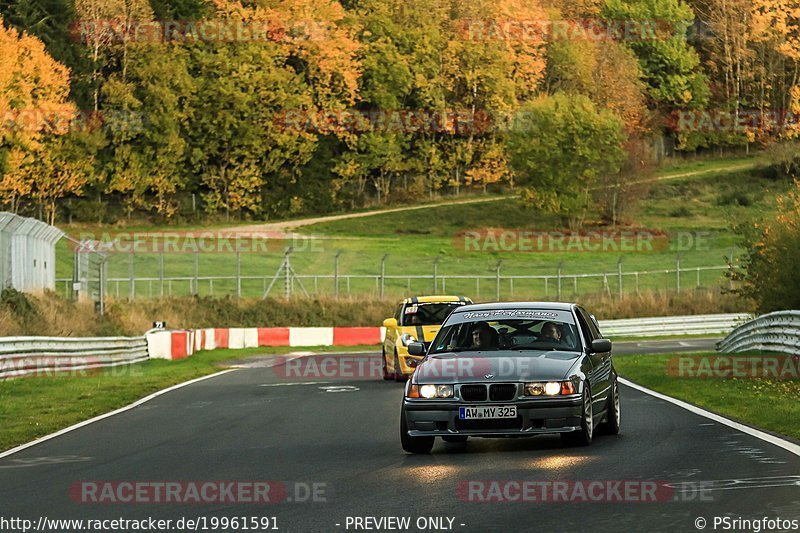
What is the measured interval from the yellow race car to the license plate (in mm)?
11447

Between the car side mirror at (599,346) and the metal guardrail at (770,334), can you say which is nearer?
the car side mirror at (599,346)

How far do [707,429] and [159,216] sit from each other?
75530mm

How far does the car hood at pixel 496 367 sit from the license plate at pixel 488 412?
0.25 metres

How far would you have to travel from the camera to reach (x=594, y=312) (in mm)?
54219

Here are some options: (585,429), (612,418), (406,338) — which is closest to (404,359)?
(406,338)

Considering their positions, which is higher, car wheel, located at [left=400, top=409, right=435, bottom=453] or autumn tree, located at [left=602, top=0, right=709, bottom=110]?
autumn tree, located at [left=602, top=0, right=709, bottom=110]

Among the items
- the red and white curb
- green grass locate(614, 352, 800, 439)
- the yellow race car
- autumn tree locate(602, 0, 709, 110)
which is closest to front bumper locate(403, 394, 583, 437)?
green grass locate(614, 352, 800, 439)

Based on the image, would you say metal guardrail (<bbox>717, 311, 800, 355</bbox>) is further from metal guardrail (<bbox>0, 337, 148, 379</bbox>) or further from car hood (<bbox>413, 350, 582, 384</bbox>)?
metal guardrail (<bbox>0, 337, 148, 379</bbox>)

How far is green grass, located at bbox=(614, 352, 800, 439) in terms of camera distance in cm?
1672

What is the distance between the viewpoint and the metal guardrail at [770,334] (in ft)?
90.4

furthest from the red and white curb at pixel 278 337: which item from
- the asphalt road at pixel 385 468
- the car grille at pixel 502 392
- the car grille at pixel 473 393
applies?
the car grille at pixel 502 392

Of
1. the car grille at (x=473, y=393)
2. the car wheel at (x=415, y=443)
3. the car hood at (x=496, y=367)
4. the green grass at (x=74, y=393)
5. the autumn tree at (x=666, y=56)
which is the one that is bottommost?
the green grass at (x=74, y=393)

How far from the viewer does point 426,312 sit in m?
26.4

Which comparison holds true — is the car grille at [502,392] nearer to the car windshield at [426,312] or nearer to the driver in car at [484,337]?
the driver in car at [484,337]
